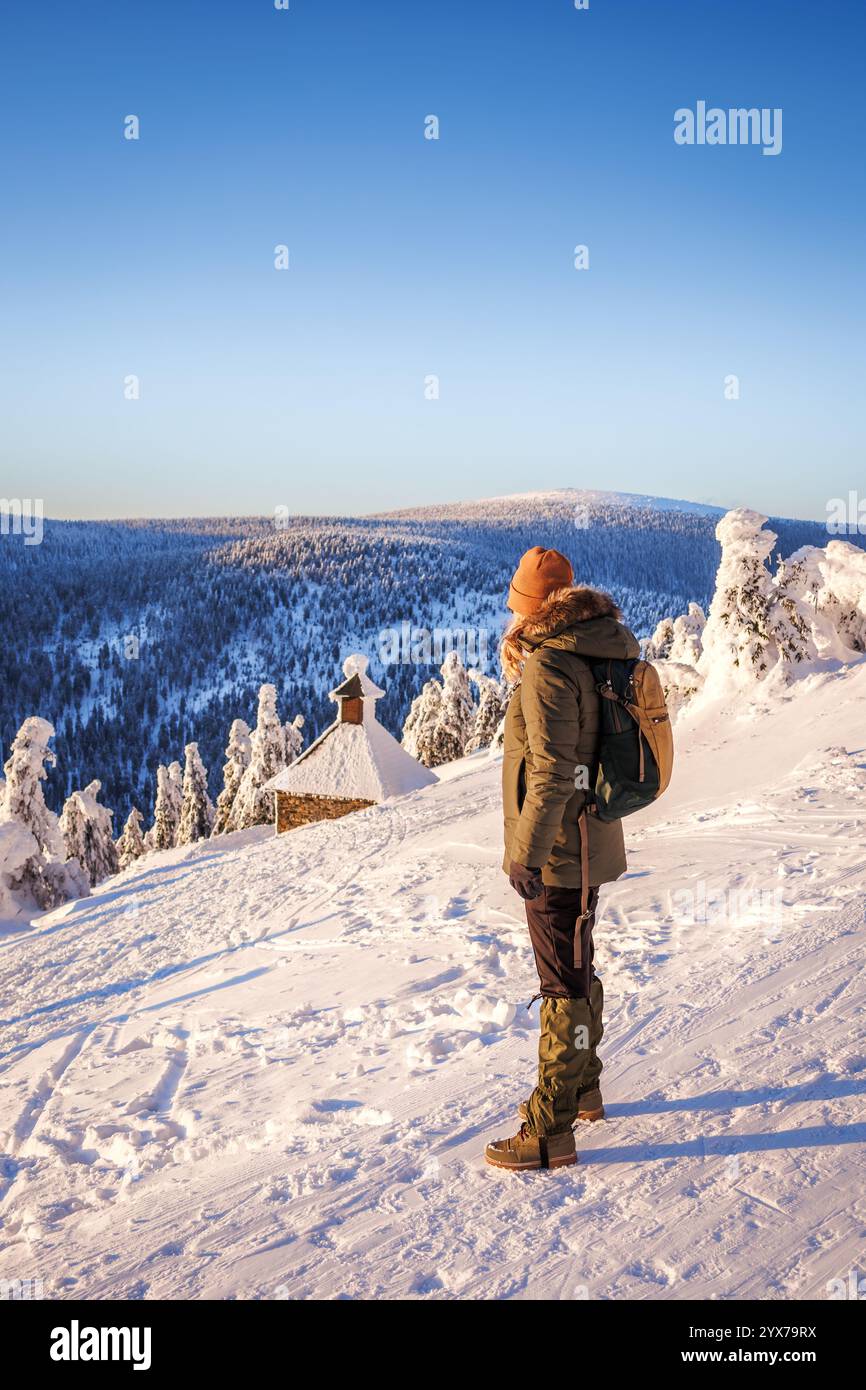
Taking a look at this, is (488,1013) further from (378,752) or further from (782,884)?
(378,752)

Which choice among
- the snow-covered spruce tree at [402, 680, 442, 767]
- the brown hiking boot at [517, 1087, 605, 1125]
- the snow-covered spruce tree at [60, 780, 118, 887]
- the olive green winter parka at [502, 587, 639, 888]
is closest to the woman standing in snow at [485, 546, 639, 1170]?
the olive green winter parka at [502, 587, 639, 888]

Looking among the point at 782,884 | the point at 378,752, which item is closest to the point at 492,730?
the point at 378,752

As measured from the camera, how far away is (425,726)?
1986 inches

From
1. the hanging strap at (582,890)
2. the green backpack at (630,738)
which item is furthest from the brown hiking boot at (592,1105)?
the green backpack at (630,738)

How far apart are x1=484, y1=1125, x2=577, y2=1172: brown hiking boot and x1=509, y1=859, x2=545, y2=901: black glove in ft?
3.75

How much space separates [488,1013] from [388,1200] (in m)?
2.30

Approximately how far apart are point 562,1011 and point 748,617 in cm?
1472

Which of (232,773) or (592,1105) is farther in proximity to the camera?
(232,773)

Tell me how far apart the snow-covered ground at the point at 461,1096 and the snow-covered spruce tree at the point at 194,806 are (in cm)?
4417

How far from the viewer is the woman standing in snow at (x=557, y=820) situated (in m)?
3.89

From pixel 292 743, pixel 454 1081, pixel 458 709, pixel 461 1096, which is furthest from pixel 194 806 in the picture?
pixel 461 1096

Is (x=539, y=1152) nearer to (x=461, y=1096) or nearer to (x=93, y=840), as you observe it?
(x=461, y=1096)

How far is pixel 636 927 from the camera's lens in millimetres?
7562
